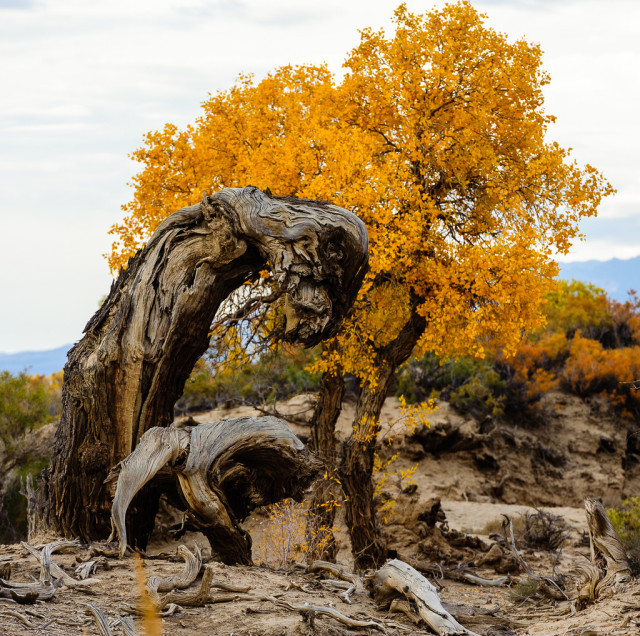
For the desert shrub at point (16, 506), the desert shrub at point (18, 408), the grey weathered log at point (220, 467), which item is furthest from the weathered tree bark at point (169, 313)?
the desert shrub at point (18, 408)

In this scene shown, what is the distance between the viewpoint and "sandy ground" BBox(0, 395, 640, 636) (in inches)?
224

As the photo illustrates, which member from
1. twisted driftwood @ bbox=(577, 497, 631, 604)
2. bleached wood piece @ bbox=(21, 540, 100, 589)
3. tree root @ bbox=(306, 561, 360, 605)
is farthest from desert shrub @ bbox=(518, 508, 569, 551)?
bleached wood piece @ bbox=(21, 540, 100, 589)

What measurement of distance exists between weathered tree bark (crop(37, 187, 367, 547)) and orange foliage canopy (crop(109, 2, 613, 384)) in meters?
3.57

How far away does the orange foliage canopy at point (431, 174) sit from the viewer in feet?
36.9

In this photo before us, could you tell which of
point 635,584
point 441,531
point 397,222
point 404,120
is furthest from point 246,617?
point 441,531

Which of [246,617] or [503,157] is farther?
[503,157]

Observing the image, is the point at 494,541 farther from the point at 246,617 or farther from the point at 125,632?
the point at 125,632

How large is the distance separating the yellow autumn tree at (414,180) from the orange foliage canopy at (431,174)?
0.07ft

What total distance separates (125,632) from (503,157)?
9.73 metres

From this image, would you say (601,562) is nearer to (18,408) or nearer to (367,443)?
(367,443)

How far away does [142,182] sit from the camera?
13172 millimetres

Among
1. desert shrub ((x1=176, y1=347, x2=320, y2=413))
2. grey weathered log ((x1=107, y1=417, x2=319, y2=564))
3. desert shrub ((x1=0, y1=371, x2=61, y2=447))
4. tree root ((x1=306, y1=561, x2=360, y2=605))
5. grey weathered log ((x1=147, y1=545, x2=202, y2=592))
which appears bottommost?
tree root ((x1=306, y1=561, x2=360, y2=605))

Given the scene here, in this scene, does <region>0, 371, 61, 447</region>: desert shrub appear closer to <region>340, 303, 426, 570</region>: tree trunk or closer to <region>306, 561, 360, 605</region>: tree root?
<region>340, 303, 426, 570</region>: tree trunk

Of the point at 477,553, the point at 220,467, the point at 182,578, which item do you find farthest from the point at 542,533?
the point at 182,578
